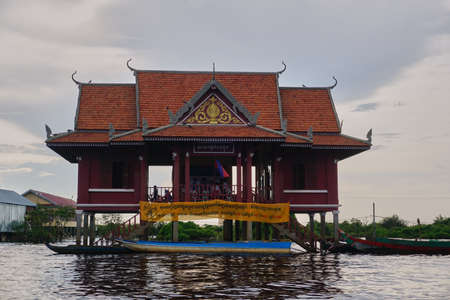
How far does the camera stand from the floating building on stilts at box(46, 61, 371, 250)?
25.5 meters

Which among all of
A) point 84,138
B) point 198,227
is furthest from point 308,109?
point 198,227

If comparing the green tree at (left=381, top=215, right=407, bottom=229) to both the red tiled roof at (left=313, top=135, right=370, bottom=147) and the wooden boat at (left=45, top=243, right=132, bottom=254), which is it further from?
the wooden boat at (left=45, top=243, right=132, bottom=254)

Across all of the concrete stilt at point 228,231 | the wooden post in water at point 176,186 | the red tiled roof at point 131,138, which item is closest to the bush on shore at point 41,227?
the concrete stilt at point 228,231

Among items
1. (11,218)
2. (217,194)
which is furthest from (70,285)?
(11,218)

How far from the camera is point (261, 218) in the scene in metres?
25.5

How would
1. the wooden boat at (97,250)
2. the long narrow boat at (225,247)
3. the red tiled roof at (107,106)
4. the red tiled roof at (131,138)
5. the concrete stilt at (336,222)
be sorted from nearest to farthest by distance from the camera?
the long narrow boat at (225,247) → the wooden boat at (97,250) → the red tiled roof at (131,138) → the concrete stilt at (336,222) → the red tiled roof at (107,106)

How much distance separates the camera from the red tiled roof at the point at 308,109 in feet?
97.7

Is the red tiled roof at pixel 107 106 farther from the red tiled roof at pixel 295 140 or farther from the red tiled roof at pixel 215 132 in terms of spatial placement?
the red tiled roof at pixel 295 140

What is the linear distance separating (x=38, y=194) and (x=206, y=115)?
59.5 m

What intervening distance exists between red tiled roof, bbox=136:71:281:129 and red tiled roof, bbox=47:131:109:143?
99.7 inches

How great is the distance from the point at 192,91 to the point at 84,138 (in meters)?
6.74

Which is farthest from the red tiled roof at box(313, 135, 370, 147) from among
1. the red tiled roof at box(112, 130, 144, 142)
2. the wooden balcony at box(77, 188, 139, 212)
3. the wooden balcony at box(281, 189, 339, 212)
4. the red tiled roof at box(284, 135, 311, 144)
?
the wooden balcony at box(77, 188, 139, 212)

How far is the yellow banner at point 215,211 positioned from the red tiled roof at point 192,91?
16.5ft

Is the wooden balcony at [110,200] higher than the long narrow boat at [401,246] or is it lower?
higher
